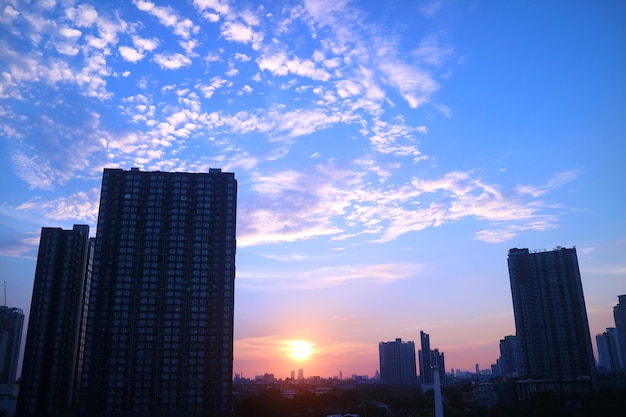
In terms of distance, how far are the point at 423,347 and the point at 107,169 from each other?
125087 millimetres

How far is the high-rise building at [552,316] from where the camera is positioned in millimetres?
83625

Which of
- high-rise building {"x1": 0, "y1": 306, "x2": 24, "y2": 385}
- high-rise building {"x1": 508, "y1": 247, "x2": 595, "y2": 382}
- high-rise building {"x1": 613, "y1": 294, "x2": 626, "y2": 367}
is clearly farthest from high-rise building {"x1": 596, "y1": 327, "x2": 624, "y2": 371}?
high-rise building {"x1": 0, "y1": 306, "x2": 24, "y2": 385}

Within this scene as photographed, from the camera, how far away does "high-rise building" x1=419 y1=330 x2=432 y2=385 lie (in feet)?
520

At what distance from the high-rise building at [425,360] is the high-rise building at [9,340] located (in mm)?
112259

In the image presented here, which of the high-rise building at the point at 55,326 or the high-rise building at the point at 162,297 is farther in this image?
the high-rise building at the point at 55,326

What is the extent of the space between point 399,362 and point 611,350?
2615 inches

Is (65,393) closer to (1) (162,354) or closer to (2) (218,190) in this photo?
(1) (162,354)

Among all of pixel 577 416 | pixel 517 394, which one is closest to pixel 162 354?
pixel 577 416

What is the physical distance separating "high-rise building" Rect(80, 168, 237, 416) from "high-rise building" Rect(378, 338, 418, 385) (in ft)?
396

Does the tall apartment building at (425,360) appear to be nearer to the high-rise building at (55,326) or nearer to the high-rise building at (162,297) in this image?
the high-rise building at (162,297)

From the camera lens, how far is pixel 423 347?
6398 inches

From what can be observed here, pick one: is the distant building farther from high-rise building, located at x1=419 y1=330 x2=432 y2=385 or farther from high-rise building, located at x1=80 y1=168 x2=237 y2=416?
high-rise building, located at x1=80 y1=168 x2=237 y2=416

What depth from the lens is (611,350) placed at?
15688 cm

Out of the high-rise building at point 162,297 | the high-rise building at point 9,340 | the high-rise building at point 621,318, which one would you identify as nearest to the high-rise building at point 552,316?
the high-rise building at point 162,297
